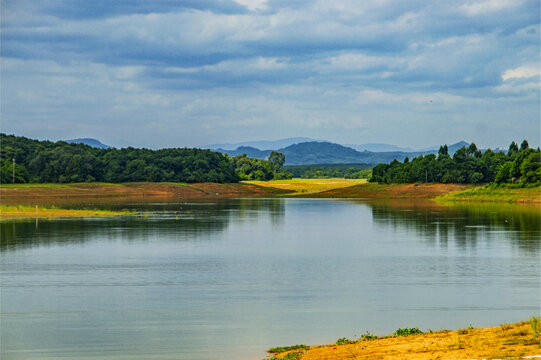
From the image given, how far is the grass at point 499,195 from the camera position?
115 meters

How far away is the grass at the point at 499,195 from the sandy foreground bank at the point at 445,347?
104 meters

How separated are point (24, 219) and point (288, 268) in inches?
1841

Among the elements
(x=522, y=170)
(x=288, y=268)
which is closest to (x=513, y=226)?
(x=288, y=268)

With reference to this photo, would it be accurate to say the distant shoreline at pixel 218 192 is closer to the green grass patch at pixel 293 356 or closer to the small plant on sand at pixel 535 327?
the small plant on sand at pixel 535 327

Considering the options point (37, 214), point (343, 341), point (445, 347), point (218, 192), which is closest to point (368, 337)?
point (343, 341)

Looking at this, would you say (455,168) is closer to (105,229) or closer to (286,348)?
(105,229)

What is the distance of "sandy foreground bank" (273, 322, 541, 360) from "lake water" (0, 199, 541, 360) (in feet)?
8.08

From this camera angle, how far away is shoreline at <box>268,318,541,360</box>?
558 inches

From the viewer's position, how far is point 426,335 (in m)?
17.6

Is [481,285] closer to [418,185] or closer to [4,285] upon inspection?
[4,285]

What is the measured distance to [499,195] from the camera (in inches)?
4870

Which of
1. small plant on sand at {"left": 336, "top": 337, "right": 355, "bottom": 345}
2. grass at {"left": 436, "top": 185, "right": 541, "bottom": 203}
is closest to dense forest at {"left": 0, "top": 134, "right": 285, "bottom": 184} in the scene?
grass at {"left": 436, "top": 185, "right": 541, "bottom": 203}

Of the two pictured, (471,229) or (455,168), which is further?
(455,168)

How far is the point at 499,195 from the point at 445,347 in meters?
116
